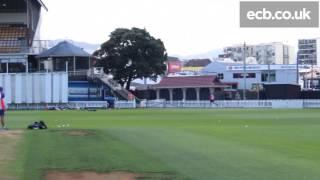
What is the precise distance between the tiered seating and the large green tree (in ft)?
39.9

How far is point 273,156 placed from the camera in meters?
15.2

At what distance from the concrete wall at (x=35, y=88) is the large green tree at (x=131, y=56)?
2226 cm

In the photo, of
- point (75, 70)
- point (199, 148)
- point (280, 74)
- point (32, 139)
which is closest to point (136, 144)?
point (199, 148)

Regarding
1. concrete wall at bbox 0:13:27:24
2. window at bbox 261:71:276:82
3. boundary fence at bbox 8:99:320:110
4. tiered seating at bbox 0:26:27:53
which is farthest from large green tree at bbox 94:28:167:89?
window at bbox 261:71:276:82

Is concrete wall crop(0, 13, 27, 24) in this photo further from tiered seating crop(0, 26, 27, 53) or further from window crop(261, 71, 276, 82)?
window crop(261, 71, 276, 82)

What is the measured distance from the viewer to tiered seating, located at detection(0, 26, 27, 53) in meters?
88.4

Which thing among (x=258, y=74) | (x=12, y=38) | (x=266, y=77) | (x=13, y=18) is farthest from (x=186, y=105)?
(x=266, y=77)

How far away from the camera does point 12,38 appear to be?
90125 mm

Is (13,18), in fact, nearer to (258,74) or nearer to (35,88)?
(35,88)

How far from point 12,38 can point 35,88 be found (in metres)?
18.0

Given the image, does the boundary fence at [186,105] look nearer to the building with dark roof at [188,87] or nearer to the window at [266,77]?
the building with dark roof at [188,87]

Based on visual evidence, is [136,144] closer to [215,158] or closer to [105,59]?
[215,158]

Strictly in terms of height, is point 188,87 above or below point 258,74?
below

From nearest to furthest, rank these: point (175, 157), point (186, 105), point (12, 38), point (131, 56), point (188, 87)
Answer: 1. point (175, 157)
2. point (186, 105)
3. point (12, 38)
4. point (131, 56)
5. point (188, 87)
